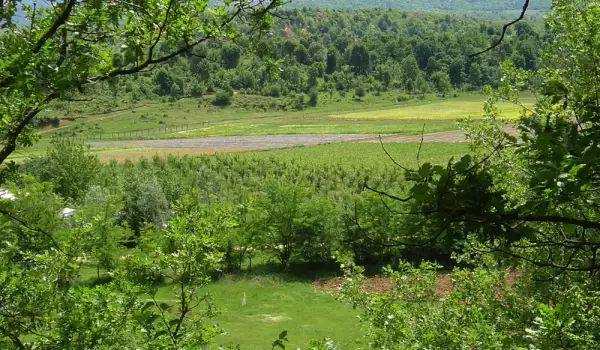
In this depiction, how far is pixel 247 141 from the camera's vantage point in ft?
248

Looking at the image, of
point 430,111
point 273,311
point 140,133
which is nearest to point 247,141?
point 140,133

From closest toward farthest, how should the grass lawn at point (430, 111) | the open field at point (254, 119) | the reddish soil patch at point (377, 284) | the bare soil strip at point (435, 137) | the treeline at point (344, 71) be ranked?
the reddish soil patch at point (377, 284) → the bare soil strip at point (435, 137) → the open field at point (254, 119) → the grass lawn at point (430, 111) → the treeline at point (344, 71)

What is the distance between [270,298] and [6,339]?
860 inches

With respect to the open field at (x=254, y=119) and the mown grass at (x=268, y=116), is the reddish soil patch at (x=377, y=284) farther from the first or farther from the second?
the mown grass at (x=268, y=116)

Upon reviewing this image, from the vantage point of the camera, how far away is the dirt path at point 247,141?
71000 millimetres

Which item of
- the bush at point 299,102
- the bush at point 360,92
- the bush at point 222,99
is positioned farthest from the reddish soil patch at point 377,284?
the bush at point 360,92

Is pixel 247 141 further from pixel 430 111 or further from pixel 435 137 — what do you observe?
pixel 430 111

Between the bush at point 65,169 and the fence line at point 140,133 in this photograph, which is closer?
the bush at point 65,169

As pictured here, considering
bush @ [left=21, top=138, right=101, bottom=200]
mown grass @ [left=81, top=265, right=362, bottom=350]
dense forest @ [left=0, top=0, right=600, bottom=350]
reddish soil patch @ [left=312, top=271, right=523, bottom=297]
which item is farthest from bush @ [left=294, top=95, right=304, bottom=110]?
reddish soil patch @ [left=312, top=271, right=523, bottom=297]

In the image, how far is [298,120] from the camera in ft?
339

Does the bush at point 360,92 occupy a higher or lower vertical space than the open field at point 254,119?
higher

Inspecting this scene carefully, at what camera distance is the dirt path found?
233 feet

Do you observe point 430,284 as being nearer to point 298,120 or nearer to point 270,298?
point 270,298

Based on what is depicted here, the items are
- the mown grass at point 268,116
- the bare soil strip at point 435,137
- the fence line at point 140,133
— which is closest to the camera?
the bare soil strip at point 435,137
